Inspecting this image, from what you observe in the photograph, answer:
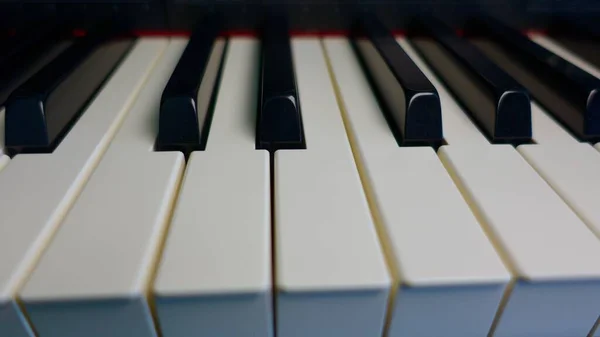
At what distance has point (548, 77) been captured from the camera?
2.05ft

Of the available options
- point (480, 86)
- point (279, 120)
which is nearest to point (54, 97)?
point (279, 120)

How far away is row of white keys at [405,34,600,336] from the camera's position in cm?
36

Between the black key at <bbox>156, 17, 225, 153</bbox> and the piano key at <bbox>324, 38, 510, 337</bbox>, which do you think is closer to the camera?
→ the piano key at <bbox>324, 38, 510, 337</bbox>

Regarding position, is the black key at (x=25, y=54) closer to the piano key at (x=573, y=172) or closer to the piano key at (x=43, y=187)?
the piano key at (x=43, y=187)

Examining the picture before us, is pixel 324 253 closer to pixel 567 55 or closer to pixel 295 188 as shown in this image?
pixel 295 188

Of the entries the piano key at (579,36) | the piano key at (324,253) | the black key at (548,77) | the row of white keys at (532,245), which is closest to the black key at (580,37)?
the piano key at (579,36)

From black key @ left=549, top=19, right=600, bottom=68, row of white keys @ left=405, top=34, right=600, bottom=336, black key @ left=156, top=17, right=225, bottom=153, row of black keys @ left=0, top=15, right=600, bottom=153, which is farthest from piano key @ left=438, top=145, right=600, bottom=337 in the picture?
black key @ left=549, top=19, right=600, bottom=68

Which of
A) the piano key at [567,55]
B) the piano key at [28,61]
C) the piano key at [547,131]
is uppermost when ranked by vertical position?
the piano key at [28,61]

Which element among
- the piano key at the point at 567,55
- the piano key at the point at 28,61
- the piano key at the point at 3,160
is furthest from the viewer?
the piano key at the point at 567,55

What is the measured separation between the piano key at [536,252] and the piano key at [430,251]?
0.5 inches

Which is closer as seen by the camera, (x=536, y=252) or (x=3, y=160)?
(x=536, y=252)

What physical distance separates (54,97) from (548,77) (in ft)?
2.08

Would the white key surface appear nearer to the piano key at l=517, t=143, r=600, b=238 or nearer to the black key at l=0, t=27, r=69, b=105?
the black key at l=0, t=27, r=69, b=105

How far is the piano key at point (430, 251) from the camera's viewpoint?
350mm
